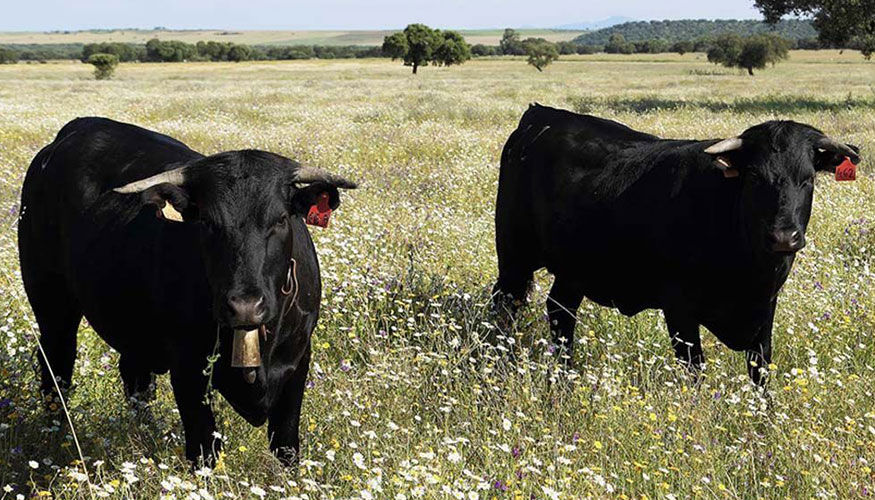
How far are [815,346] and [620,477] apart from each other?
257 centimetres

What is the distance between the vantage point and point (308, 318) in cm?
427

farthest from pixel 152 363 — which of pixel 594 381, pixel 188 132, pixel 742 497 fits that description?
pixel 188 132

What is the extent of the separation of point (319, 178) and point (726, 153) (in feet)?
9.15

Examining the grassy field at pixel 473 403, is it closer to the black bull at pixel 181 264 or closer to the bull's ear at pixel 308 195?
the black bull at pixel 181 264

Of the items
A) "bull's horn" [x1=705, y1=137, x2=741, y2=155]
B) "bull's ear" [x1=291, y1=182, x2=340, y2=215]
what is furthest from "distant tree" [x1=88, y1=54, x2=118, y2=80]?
"bull's ear" [x1=291, y1=182, x2=340, y2=215]

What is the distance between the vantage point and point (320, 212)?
3992 mm

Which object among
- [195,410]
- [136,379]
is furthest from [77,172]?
[195,410]

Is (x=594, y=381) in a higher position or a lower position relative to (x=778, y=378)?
A: higher

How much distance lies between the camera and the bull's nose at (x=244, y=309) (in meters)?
3.46

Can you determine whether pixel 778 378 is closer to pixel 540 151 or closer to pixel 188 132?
pixel 540 151

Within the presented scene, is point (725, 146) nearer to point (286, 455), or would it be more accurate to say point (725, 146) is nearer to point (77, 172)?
point (286, 455)

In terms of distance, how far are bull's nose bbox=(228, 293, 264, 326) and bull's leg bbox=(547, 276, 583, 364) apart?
3.21m

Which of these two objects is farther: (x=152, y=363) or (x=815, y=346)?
(x=815, y=346)

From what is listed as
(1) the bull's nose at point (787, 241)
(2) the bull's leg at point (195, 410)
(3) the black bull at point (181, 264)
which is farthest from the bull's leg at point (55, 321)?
(1) the bull's nose at point (787, 241)
